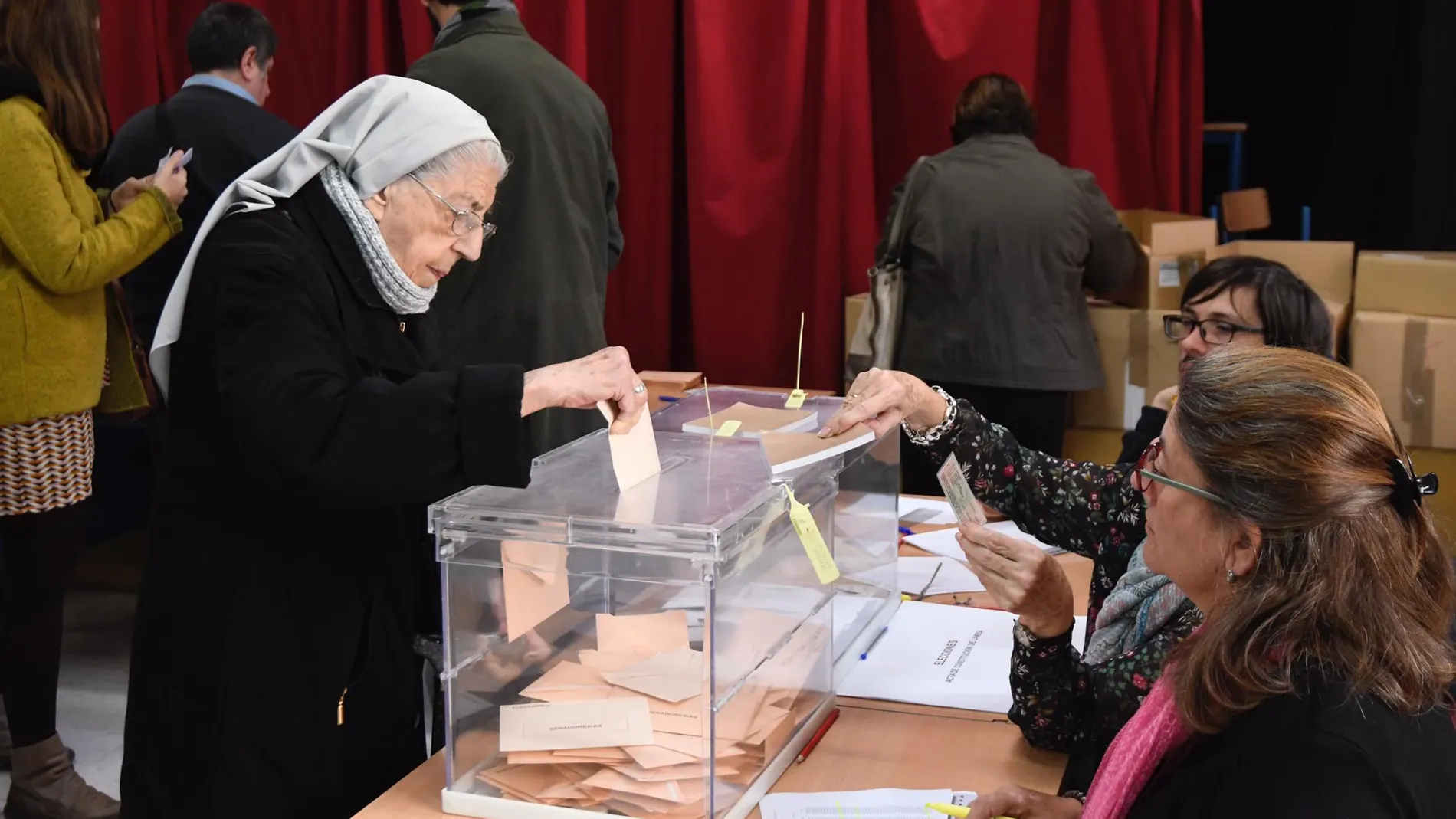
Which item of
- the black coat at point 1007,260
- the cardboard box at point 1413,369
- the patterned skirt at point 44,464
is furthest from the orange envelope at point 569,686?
the cardboard box at point 1413,369

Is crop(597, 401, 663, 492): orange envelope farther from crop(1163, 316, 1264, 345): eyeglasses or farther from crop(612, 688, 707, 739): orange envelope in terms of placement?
crop(1163, 316, 1264, 345): eyeglasses

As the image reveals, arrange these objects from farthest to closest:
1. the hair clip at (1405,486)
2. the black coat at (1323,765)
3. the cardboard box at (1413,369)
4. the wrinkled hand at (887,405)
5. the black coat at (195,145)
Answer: the cardboard box at (1413,369), the black coat at (195,145), the wrinkled hand at (887,405), the hair clip at (1405,486), the black coat at (1323,765)

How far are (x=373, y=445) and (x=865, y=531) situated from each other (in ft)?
3.01

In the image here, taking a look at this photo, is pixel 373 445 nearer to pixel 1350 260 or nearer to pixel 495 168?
pixel 495 168

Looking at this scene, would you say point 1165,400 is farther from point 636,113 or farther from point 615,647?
point 636,113

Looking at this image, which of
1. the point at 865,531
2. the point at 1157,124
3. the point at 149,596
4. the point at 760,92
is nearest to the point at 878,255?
the point at 760,92

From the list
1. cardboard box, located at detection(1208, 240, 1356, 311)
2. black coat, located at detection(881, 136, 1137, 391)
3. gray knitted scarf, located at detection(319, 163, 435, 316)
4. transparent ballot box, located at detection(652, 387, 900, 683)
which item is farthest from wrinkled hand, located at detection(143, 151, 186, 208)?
cardboard box, located at detection(1208, 240, 1356, 311)

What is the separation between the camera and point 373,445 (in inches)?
55.9

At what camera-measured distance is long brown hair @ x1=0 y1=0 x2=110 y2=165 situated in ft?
8.41

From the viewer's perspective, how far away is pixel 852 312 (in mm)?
4078

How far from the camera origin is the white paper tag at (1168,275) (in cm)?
363

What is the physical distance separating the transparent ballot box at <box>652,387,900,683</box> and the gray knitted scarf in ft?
1.58

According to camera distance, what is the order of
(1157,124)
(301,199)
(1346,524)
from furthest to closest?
1. (1157,124)
2. (301,199)
3. (1346,524)

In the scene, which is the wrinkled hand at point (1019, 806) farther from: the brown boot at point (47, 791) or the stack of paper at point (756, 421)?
the brown boot at point (47, 791)
